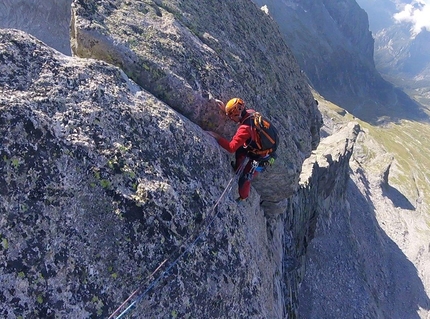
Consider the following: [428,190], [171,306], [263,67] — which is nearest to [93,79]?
[171,306]

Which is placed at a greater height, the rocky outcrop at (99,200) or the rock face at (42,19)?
the rocky outcrop at (99,200)

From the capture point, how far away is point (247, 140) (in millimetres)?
13758

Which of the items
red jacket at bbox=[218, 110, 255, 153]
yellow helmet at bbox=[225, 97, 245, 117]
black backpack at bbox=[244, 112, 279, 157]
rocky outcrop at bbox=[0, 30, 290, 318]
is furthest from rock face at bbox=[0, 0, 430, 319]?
black backpack at bbox=[244, 112, 279, 157]

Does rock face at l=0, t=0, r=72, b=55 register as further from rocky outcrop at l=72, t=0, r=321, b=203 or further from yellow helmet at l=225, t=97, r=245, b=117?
yellow helmet at l=225, t=97, r=245, b=117

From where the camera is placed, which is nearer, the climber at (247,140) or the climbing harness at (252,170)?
the climber at (247,140)

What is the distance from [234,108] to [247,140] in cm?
138

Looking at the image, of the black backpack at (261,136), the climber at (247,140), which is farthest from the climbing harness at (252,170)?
the black backpack at (261,136)

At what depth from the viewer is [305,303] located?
36031mm

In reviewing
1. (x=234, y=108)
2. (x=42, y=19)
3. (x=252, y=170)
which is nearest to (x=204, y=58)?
(x=234, y=108)

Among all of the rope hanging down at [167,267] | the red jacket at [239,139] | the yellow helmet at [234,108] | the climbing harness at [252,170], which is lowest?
the rope hanging down at [167,267]

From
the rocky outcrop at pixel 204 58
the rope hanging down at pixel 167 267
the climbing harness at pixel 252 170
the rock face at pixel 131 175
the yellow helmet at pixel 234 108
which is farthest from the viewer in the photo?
the climbing harness at pixel 252 170

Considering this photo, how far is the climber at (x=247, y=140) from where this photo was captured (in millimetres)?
13320

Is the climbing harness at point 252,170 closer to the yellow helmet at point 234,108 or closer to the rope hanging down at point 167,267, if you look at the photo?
the rope hanging down at point 167,267

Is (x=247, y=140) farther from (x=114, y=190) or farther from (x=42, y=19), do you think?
(x=42, y=19)
